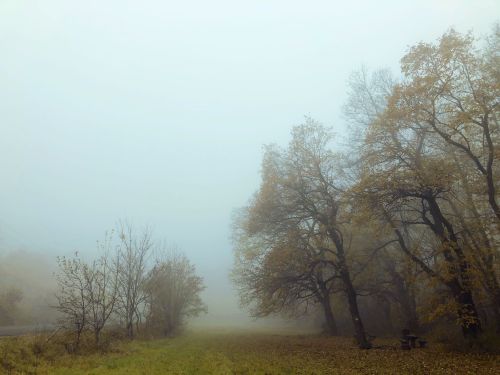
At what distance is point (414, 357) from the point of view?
1489cm

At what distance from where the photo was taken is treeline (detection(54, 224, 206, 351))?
21516mm

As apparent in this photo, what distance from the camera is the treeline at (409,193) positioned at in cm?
1506

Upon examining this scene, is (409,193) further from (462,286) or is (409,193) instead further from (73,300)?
(73,300)

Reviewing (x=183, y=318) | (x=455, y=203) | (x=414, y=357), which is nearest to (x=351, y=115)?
(x=455, y=203)

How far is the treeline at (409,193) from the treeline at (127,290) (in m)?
10.3

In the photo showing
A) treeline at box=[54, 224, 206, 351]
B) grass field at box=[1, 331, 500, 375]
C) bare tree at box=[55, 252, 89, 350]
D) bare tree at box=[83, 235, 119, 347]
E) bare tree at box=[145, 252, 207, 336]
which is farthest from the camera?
bare tree at box=[145, 252, 207, 336]

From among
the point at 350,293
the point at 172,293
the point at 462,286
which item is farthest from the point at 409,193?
the point at 172,293

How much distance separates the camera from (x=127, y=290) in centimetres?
2981

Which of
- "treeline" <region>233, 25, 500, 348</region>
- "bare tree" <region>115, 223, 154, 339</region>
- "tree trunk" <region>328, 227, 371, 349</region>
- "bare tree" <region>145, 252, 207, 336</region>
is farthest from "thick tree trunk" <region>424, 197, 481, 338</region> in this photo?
"bare tree" <region>145, 252, 207, 336</region>

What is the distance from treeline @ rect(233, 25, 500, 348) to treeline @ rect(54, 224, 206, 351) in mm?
10299

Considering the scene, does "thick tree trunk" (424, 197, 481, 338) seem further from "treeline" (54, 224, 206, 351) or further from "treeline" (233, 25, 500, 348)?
"treeline" (54, 224, 206, 351)

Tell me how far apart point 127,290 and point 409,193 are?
24.3 m

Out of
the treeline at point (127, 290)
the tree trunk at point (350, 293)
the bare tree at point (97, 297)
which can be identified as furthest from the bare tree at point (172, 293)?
the tree trunk at point (350, 293)

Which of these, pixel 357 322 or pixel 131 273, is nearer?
pixel 357 322
